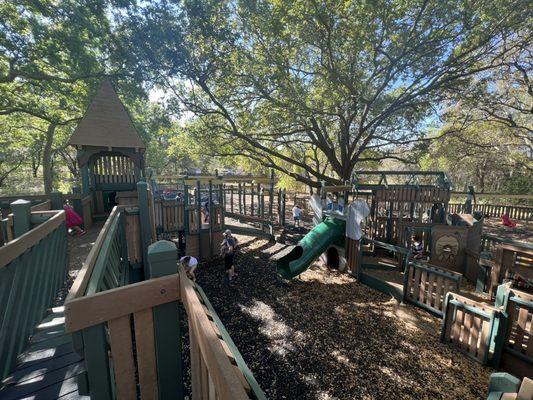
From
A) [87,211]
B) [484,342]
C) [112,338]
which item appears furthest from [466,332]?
[87,211]

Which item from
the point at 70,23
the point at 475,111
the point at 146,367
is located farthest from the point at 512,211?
the point at 70,23

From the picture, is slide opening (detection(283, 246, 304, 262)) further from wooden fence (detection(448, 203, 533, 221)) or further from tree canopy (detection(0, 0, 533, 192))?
wooden fence (detection(448, 203, 533, 221))

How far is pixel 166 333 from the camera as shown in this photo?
189 centimetres

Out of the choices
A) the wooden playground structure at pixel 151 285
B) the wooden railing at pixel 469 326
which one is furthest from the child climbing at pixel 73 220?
the wooden railing at pixel 469 326

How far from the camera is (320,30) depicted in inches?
417

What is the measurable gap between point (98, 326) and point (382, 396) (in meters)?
4.69

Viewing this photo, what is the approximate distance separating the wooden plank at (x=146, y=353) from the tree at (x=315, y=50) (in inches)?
441

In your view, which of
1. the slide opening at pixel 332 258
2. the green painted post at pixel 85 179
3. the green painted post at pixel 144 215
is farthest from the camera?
the slide opening at pixel 332 258

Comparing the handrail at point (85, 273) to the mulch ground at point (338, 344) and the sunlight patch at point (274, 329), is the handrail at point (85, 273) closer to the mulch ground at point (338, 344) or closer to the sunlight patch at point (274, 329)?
the mulch ground at point (338, 344)

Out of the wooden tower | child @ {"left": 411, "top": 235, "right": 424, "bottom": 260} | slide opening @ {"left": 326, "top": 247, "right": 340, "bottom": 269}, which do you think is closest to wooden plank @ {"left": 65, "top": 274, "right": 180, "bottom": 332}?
child @ {"left": 411, "top": 235, "right": 424, "bottom": 260}

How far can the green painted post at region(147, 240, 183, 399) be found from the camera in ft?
6.07

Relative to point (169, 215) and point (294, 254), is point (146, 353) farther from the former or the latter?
point (169, 215)

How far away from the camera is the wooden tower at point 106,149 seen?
32.0 feet

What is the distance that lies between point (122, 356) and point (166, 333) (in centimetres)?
30
